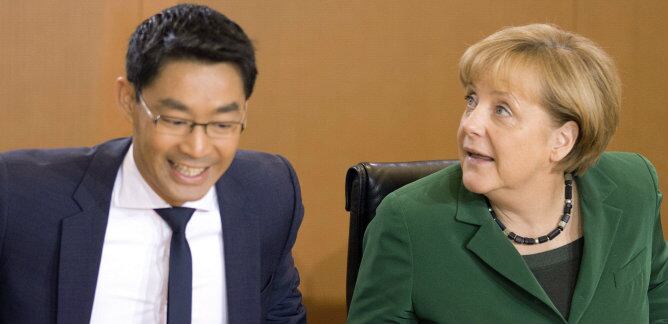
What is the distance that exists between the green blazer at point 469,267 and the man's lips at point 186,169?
0.51 m

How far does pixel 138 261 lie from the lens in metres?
1.76

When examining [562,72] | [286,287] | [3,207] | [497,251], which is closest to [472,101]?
[562,72]

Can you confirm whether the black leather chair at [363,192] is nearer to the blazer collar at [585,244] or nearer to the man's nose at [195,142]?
the blazer collar at [585,244]

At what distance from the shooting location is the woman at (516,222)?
6.49 feet

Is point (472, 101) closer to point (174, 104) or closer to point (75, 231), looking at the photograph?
point (174, 104)

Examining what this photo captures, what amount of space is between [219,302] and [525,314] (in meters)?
0.64

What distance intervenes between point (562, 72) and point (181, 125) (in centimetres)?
84

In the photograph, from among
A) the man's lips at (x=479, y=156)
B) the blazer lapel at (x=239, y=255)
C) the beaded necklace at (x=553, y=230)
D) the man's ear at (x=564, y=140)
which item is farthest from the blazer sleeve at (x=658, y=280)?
the blazer lapel at (x=239, y=255)

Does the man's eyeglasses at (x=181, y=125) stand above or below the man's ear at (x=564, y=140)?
above

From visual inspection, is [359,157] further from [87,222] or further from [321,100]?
[87,222]

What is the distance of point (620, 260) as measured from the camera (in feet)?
6.86

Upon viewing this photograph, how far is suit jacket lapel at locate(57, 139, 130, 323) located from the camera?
1685mm

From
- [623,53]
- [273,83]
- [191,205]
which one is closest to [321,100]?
[273,83]

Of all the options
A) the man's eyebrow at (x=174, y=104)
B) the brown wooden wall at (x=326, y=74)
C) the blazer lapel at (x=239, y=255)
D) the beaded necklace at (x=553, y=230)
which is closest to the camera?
the man's eyebrow at (x=174, y=104)
